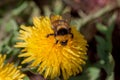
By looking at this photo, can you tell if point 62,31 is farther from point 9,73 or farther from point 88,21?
point 88,21

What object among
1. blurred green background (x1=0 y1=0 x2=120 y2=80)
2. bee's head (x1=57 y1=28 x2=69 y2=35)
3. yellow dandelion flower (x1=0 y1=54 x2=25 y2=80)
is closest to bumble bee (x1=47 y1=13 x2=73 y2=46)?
bee's head (x1=57 y1=28 x2=69 y2=35)

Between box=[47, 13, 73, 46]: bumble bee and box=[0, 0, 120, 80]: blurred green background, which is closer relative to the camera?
box=[47, 13, 73, 46]: bumble bee

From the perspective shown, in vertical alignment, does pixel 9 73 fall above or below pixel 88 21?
below

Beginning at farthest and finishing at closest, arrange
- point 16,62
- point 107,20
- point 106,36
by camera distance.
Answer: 1. point 107,20
2. point 106,36
3. point 16,62

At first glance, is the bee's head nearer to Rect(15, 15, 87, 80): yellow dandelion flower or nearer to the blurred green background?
Rect(15, 15, 87, 80): yellow dandelion flower

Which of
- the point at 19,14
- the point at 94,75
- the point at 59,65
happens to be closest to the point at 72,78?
the point at 94,75

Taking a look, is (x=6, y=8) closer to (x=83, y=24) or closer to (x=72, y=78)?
(x=83, y=24)

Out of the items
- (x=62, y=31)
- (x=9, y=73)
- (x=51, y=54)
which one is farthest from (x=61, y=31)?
(x=9, y=73)

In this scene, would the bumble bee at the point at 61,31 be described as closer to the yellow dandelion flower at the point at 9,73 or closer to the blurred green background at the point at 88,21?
the yellow dandelion flower at the point at 9,73
